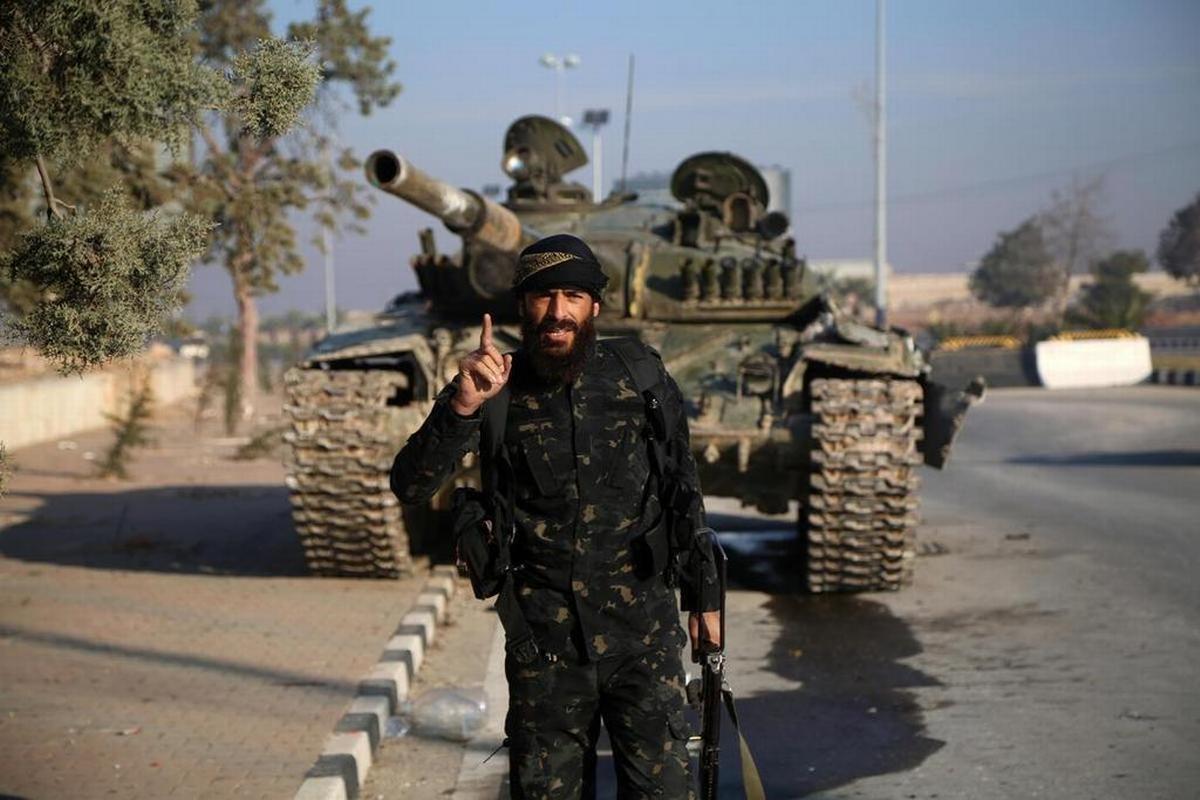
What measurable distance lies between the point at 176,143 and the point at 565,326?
7.29 feet

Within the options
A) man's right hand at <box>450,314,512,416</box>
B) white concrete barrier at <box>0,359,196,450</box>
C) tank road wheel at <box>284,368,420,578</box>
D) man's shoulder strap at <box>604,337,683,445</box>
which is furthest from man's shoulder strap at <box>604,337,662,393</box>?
white concrete barrier at <box>0,359,196,450</box>

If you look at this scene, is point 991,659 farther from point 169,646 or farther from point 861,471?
point 169,646

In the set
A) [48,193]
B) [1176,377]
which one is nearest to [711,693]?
[48,193]

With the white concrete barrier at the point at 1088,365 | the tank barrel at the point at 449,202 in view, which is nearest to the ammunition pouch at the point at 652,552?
the tank barrel at the point at 449,202

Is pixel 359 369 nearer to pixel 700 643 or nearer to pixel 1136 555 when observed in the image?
pixel 1136 555

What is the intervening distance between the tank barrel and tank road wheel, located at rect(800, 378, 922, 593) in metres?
2.14

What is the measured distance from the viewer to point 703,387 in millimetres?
10742

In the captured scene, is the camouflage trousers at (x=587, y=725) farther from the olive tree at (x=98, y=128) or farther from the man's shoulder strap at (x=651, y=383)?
the olive tree at (x=98, y=128)

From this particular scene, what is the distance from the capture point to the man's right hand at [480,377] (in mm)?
4047

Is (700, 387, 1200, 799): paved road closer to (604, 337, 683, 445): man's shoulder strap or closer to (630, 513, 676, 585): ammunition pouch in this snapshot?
(630, 513, 676, 585): ammunition pouch

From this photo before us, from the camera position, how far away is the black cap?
4.28 m

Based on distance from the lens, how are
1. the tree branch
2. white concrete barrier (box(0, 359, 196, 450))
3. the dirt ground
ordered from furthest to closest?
white concrete barrier (box(0, 359, 196, 450)) → the dirt ground → the tree branch

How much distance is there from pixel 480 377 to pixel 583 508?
18.3 inches

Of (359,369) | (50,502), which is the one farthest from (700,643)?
(50,502)
